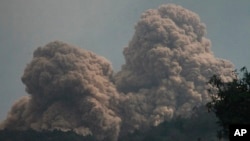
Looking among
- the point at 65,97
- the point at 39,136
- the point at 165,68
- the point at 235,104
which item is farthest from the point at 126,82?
the point at 235,104

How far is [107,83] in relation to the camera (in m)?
85.8

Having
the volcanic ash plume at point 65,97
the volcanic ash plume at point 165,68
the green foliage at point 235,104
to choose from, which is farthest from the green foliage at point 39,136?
the green foliage at point 235,104

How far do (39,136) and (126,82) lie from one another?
25647mm

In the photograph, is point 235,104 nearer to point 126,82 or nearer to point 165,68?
point 165,68

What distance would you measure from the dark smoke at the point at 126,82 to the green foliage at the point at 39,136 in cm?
368

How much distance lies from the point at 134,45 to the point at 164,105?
1850 cm

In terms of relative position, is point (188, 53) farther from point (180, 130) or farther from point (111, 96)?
point (180, 130)

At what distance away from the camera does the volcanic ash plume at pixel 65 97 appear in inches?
2899

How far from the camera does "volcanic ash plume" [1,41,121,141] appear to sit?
73.6m

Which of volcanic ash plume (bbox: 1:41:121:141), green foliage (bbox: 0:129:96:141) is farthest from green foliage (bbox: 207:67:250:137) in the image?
volcanic ash plume (bbox: 1:41:121:141)

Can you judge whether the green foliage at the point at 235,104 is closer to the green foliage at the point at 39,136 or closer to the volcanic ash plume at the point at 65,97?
the green foliage at the point at 39,136

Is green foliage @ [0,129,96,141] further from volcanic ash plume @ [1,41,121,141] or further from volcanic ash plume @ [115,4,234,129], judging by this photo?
volcanic ash plume @ [115,4,234,129]

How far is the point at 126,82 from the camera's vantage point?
8756cm

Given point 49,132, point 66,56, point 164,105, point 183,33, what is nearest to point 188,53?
point 183,33
